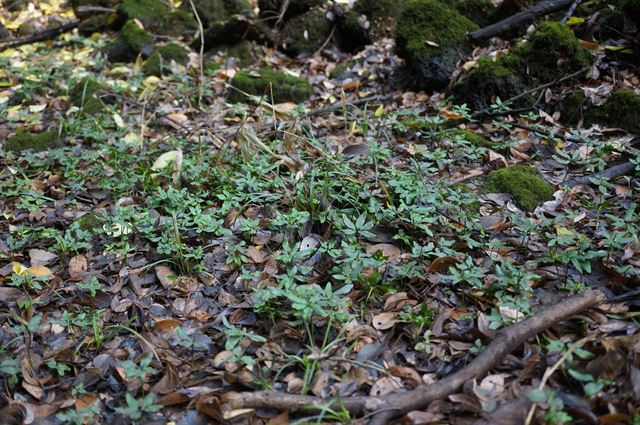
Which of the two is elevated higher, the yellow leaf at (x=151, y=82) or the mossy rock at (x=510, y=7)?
the mossy rock at (x=510, y=7)

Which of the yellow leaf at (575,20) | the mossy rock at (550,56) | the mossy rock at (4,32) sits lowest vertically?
the mossy rock at (4,32)

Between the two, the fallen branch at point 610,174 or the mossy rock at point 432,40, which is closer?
the fallen branch at point 610,174

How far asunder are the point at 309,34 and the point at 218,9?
1713mm

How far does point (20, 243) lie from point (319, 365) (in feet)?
7.55

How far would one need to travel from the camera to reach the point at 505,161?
4250 mm

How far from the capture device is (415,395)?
7.89 feet

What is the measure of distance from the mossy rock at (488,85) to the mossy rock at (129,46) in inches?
162

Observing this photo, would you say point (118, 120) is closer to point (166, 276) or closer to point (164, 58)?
point (164, 58)

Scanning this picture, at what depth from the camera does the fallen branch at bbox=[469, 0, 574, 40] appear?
214 inches

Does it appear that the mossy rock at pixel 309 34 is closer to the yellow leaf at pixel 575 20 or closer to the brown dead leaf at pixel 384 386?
the yellow leaf at pixel 575 20

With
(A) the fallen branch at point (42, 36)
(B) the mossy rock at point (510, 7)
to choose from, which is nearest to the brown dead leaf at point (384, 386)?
(B) the mossy rock at point (510, 7)

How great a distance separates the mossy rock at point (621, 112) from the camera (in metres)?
4.39

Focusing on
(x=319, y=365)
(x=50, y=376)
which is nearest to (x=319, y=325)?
(x=319, y=365)

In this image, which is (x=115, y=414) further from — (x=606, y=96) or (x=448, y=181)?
(x=606, y=96)
